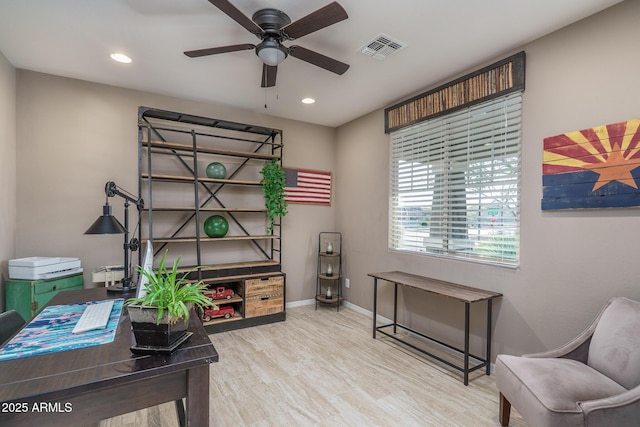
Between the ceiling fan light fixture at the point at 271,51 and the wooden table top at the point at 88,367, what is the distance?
1.93 m

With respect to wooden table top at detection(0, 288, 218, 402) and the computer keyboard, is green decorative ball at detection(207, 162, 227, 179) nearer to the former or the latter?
the computer keyboard

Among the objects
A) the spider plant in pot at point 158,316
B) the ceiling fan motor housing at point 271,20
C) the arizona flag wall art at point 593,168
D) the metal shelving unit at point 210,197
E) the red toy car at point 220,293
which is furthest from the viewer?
the red toy car at point 220,293

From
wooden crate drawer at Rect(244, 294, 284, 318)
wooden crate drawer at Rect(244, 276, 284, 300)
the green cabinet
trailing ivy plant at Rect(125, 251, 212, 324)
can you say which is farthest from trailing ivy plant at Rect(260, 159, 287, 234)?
trailing ivy plant at Rect(125, 251, 212, 324)

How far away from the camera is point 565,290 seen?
2250 mm

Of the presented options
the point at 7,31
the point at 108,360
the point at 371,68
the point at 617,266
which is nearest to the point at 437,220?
the point at 617,266

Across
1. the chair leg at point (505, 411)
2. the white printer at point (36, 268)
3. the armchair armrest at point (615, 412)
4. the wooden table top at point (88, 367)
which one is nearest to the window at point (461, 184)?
the chair leg at point (505, 411)

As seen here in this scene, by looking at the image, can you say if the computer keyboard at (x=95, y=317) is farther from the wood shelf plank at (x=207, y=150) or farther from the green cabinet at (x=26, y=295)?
the wood shelf plank at (x=207, y=150)

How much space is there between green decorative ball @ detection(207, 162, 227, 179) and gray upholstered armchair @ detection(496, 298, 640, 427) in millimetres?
3317

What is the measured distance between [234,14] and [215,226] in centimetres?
245

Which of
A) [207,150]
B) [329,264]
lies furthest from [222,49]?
[329,264]

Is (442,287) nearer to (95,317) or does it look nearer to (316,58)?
(316,58)

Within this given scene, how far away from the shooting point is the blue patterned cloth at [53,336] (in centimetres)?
124

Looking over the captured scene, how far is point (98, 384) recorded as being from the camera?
102 centimetres

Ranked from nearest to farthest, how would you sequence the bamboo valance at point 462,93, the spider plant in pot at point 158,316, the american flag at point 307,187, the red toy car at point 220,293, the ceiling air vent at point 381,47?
the spider plant in pot at point 158,316, the ceiling air vent at point 381,47, the bamboo valance at point 462,93, the red toy car at point 220,293, the american flag at point 307,187
